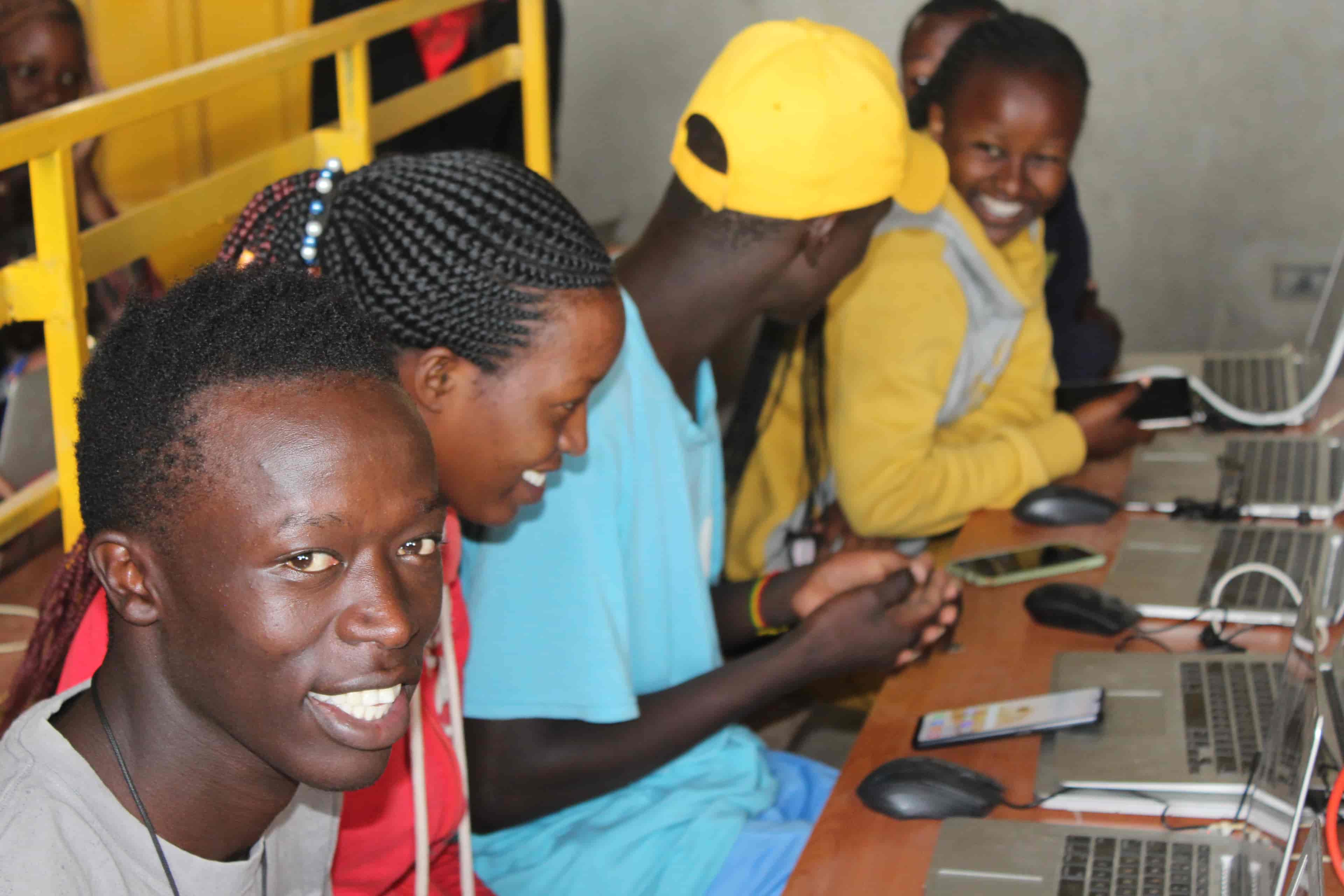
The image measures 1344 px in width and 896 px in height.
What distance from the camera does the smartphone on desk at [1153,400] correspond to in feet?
7.22

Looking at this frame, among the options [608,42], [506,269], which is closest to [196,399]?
[506,269]

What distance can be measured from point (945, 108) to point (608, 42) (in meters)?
2.11

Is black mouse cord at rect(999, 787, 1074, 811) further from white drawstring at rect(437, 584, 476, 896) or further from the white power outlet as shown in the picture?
the white power outlet

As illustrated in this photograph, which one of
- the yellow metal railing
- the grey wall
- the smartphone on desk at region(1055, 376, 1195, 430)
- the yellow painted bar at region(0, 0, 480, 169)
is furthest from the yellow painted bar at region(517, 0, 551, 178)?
the grey wall

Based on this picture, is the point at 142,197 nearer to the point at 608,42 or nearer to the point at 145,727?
the point at 608,42

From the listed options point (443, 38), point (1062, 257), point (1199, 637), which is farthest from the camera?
point (443, 38)

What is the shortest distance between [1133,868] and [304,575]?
2.44 feet

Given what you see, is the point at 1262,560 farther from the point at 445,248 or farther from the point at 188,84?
the point at 188,84

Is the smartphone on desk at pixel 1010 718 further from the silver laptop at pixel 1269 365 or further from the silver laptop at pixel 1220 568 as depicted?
the silver laptop at pixel 1269 365

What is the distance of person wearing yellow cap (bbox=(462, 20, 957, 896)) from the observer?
4.33 ft

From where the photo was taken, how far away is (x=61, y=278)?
3.99 feet

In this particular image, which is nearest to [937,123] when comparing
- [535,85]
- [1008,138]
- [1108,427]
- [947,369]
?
[1008,138]

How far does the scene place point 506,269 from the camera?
116 centimetres

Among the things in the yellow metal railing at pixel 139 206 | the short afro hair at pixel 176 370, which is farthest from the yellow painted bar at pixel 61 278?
the short afro hair at pixel 176 370
